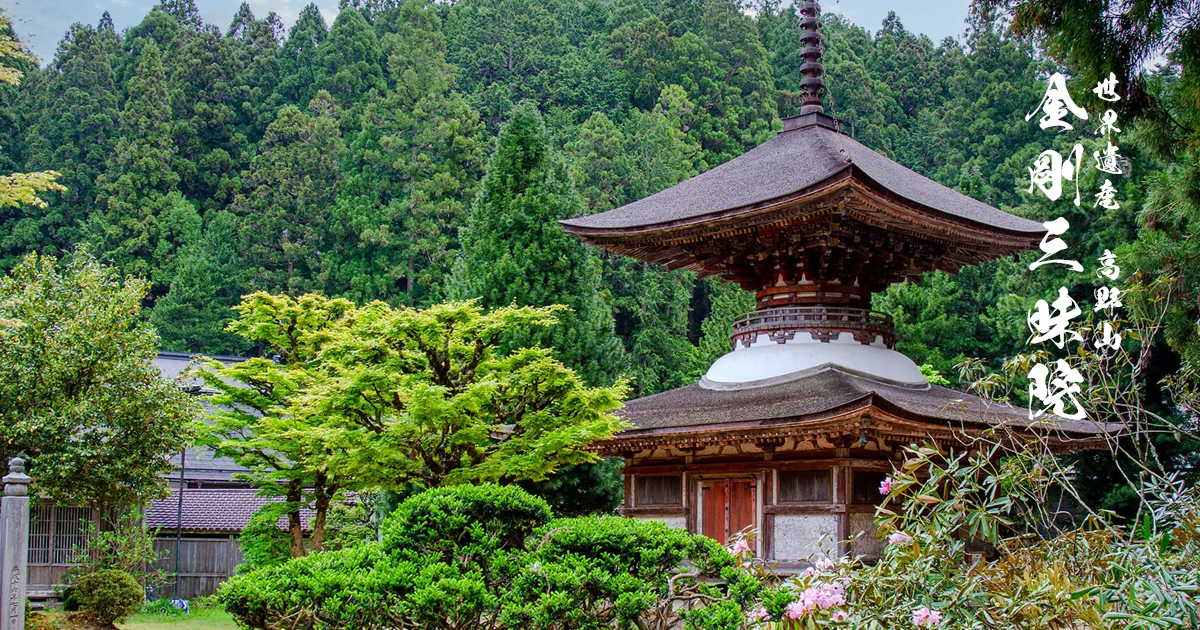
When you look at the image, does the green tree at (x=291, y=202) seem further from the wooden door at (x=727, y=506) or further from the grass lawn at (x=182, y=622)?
the wooden door at (x=727, y=506)

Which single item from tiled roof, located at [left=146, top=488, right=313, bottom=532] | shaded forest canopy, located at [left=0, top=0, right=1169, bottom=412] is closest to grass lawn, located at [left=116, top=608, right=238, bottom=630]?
tiled roof, located at [left=146, top=488, right=313, bottom=532]

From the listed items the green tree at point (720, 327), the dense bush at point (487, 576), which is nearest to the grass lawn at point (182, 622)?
the dense bush at point (487, 576)

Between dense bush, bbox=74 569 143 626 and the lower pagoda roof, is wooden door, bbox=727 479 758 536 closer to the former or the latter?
the lower pagoda roof

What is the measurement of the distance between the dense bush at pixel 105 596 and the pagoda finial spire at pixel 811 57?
11.9m

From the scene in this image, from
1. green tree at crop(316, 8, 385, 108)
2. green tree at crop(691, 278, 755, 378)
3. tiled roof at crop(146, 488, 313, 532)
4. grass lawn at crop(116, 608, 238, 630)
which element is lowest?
grass lawn at crop(116, 608, 238, 630)

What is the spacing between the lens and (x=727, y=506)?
12672mm

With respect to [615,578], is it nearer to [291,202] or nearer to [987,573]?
[987,573]

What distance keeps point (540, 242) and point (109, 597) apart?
341 inches

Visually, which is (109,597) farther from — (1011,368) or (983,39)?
(983,39)

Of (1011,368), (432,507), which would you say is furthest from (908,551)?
(432,507)

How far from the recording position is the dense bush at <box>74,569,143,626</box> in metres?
16.1

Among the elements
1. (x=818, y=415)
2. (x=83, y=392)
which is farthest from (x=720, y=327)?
(x=818, y=415)

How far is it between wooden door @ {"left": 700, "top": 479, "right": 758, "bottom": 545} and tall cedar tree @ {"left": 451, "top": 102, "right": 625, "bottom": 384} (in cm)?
623

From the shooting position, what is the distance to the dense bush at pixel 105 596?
1609 centimetres
